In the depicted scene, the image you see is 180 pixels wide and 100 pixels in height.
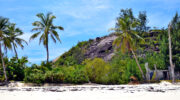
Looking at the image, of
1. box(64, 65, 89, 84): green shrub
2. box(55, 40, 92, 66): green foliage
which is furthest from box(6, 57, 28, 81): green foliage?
box(55, 40, 92, 66): green foliage

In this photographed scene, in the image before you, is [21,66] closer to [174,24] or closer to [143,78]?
[143,78]

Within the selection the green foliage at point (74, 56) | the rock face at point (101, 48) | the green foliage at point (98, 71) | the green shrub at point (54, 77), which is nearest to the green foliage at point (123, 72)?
the green foliage at point (98, 71)

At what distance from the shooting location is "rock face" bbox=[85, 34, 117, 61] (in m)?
56.9

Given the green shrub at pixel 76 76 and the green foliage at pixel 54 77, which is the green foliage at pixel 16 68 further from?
the green shrub at pixel 76 76

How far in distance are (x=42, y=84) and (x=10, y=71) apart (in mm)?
4796

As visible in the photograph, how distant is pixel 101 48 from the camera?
194 feet

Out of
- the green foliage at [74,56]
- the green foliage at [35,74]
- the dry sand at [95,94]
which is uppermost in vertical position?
the green foliage at [74,56]

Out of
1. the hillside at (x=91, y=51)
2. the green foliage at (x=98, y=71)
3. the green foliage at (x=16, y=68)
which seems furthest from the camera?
the hillside at (x=91, y=51)

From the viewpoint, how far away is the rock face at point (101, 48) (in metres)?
56.9

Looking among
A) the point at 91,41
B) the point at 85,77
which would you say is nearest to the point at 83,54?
the point at 91,41

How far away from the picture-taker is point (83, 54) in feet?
190

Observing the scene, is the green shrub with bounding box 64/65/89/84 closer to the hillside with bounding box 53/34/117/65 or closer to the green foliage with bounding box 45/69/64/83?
the green foliage with bounding box 45/69/64/83

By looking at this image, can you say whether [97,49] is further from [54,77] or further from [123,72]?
[54,77]

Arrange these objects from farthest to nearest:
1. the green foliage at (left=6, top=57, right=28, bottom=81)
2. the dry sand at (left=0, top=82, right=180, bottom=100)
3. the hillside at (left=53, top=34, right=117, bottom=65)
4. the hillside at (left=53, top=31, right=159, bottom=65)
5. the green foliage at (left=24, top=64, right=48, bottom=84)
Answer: the hillside at (left=53, top=34, right=117, bottom=65) < the hillside at (left=53, top=31, right=159, bottom=65) < the green foliage at (left=6, top=57, right=28, bottom=81) < the green foliage at (left=24, top=64, right=48, bottom=84) < the dry sand at (left=0, top=82, right=180, bottom=100)
